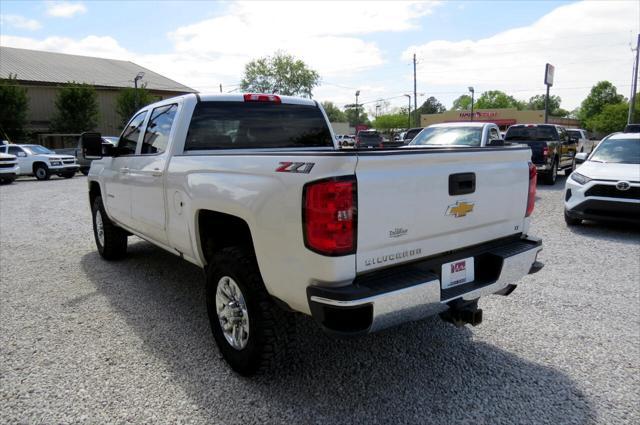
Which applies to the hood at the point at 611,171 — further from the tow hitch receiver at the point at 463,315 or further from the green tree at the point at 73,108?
the green tree at the point at 73,108

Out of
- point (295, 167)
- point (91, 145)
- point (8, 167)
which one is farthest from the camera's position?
point (8, 167)

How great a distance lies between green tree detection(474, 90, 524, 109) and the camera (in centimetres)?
13857

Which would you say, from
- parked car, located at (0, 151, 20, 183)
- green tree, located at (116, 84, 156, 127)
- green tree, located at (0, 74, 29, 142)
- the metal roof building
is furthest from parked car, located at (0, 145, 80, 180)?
green tree, located at (116, 84, 156, 127)

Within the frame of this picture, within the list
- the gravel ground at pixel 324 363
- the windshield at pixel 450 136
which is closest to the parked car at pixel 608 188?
the gravel ground at pixel 324 363

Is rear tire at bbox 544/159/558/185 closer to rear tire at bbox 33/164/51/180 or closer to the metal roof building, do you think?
rear tire at bbox 33/164/51/180

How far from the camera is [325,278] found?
7.72 ft

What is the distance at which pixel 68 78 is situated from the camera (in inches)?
1718

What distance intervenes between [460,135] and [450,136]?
0.24 meters

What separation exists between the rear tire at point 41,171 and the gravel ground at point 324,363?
17.8 meters

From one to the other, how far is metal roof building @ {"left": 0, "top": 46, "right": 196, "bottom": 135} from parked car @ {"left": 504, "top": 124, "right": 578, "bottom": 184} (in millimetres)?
31642

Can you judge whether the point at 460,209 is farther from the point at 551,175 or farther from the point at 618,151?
the point at 551,175

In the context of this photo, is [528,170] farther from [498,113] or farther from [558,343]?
[498,113]

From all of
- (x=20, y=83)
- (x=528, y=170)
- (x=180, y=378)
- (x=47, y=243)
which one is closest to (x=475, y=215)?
(x=528, y=170)

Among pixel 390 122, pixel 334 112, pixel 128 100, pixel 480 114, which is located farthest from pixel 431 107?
pixel 128 100
